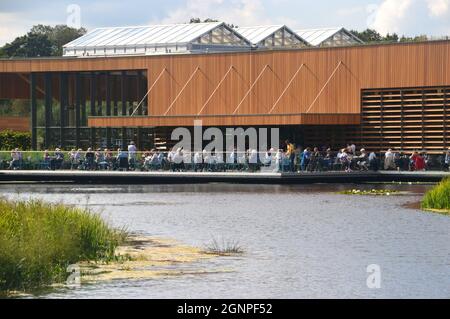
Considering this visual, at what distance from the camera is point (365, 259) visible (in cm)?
2716

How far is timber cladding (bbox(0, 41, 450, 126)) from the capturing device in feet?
204

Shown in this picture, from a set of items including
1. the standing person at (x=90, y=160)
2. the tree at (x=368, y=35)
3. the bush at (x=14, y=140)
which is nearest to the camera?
the standing person at (x=90, y=160)

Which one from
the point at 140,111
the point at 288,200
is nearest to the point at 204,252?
the point at 288,200

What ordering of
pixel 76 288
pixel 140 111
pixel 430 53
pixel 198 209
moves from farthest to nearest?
pixel 140 111 < pixel 430 53 < pixel 198 209 < pixel 76 288

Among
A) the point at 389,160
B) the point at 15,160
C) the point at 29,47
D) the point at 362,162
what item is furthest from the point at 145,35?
the point at 29,47

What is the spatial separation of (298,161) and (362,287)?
107 feet

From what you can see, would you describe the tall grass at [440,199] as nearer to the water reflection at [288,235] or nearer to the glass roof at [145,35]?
the water reflection at [288,235]

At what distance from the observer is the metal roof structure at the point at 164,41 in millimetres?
74875

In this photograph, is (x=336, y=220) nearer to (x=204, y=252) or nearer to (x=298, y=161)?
(x=204, y=252)

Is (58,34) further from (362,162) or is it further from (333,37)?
(362,162)

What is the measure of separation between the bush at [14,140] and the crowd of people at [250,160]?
15.5 metres

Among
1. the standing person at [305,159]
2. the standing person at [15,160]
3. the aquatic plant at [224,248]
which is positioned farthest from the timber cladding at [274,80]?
the aquatic plant at [224,248]

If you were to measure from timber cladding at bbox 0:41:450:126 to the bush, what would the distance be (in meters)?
5.91

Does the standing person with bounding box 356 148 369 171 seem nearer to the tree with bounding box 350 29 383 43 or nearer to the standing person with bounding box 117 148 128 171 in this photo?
the standing person with bounding box 117 148 128 171
